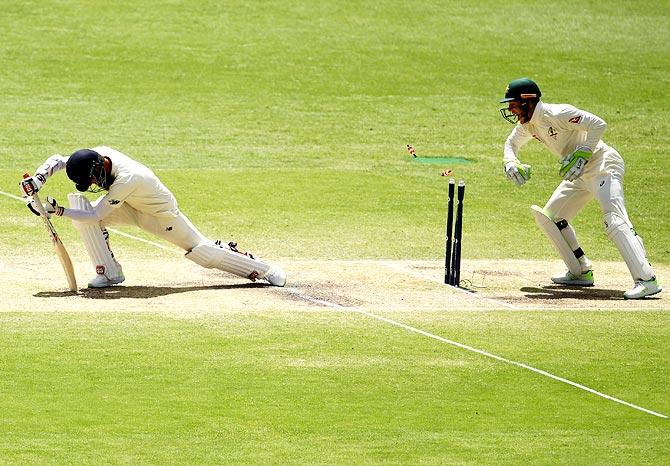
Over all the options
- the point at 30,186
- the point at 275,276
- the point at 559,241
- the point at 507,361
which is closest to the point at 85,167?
the point at 30,186

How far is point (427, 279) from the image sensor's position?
14.2 metres

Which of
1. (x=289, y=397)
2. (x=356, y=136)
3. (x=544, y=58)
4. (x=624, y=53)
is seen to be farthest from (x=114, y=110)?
(x=289, y=397)

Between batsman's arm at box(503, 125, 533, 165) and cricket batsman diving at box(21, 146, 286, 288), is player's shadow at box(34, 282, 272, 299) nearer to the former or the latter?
cricket batsman diving at box(21, 146, 286, 288)

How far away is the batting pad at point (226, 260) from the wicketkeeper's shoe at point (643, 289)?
3.50 m

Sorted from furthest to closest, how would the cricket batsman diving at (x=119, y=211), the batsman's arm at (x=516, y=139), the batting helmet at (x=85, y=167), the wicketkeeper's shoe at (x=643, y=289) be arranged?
the batsman's arm at (x=516, y=139)
the wicketkeeper's shoe at (x=643, y=289)
the cricket batsman diving at (x=119, y=211)
the batting helmet at (x=85, y=167)

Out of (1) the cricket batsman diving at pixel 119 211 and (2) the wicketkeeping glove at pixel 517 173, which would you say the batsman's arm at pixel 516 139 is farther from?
(1) the cricket batsman diving at pixel 119 211

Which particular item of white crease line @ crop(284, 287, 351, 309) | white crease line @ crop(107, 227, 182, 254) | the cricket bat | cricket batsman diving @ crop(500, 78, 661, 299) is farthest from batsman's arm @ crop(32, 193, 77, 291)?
cricket batsman diving @ crop(500, 78, 661, 299)

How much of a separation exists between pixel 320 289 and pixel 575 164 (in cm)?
274

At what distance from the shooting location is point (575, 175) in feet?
44.6

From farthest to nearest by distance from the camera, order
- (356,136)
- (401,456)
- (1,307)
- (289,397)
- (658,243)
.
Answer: (356,136)
(658,243)
(1,307)
(289,397)
(401,456)

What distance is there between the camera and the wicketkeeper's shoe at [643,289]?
13.5 m

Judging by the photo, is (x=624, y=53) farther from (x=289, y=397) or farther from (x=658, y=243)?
(x=289, y=397)

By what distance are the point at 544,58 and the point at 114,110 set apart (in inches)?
333

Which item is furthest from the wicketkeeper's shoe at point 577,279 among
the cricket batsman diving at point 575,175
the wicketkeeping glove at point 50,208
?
the wicketkeeping glove at point 50,208
